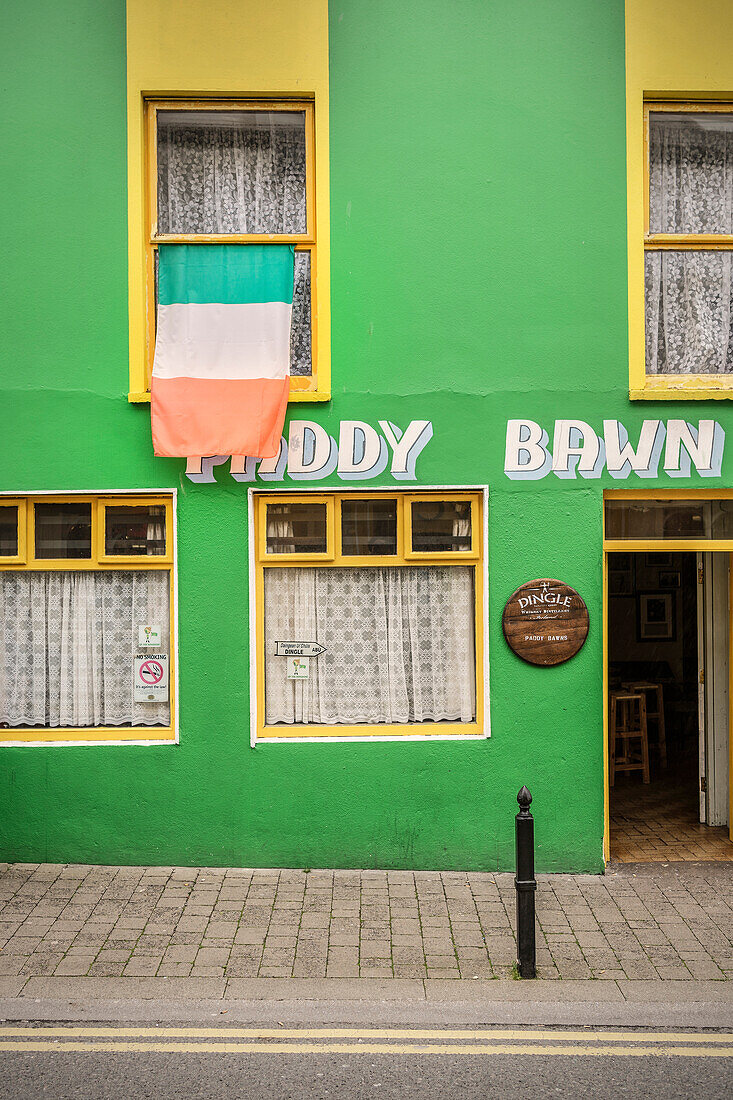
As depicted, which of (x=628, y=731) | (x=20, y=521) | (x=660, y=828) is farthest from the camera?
(x=628, y=731)

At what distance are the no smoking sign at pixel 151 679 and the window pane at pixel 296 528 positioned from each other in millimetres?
1338

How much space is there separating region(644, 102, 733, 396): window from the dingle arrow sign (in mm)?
3716

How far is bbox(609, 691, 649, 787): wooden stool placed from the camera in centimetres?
1028

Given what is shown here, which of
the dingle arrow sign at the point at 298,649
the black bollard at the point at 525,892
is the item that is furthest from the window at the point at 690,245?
the black bollard at the point at 525,892

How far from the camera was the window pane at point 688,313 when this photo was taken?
7.65 metres

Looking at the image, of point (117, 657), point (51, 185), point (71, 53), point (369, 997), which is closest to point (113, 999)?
point (369, 997)

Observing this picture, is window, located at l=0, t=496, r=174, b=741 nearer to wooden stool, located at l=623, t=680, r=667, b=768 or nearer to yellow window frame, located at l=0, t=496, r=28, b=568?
yellow window frame, located at l=0, t=496, r=28, b=568

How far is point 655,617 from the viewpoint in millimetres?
12734

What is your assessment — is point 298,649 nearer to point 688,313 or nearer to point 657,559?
point 688,313

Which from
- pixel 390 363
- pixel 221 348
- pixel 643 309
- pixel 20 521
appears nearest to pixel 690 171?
pixel 643 309

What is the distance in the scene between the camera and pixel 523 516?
24.4 ft

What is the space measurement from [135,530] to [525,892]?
4217mm

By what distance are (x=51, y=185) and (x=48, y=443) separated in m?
2.13

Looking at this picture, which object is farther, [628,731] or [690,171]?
[628,731]
